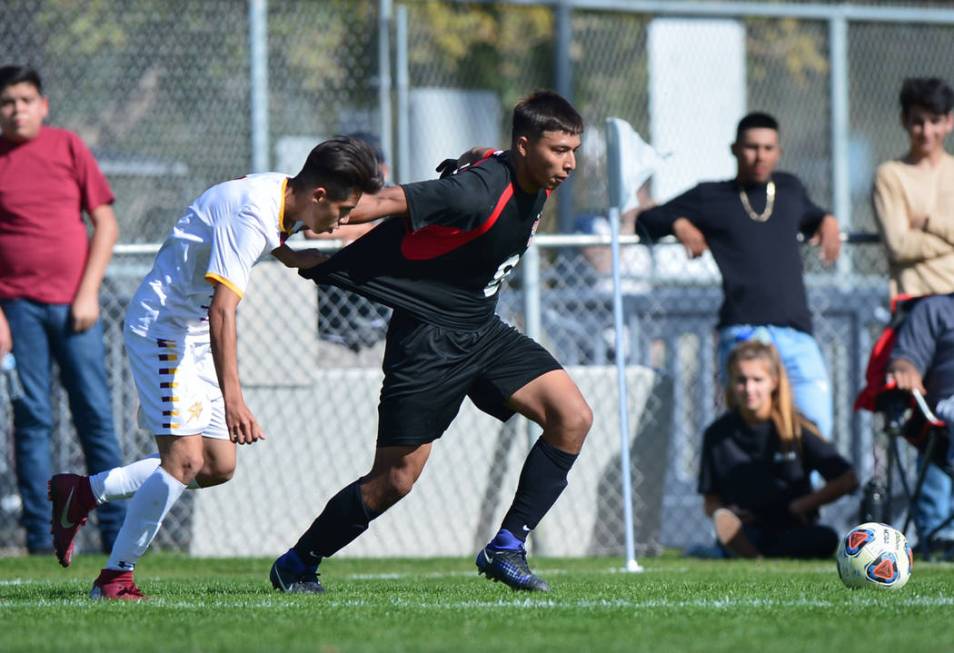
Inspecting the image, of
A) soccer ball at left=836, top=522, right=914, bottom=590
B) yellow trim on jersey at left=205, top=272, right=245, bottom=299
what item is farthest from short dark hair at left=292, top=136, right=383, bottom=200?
soccer ball at left=836, top=522, right=914, bottom=590

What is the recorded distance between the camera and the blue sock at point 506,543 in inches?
235

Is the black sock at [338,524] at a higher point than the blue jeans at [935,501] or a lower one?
higher

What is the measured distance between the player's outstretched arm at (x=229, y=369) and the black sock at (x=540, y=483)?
3.99 feet

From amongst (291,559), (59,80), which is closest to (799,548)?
(291,559)

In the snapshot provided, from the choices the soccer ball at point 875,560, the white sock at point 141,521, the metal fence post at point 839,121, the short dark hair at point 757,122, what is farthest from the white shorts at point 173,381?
the metal fence post at point 839,121

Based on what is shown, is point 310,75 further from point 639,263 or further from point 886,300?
point 886,300

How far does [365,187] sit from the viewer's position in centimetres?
558

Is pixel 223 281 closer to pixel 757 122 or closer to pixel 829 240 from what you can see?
pixel 757 122

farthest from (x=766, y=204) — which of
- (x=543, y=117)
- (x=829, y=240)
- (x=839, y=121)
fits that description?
(x=839, y=121)

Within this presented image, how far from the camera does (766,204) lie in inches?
344

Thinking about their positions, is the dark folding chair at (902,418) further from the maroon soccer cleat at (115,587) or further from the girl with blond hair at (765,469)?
the maroon soccer cleat at (115,587)

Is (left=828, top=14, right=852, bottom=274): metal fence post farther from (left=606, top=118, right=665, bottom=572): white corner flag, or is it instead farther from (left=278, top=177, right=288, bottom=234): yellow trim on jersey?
(left=278, top=177, right=288, bottom=234): yellow trim on jersey

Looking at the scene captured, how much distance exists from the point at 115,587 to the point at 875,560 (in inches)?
107

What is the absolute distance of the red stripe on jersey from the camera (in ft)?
19.3
